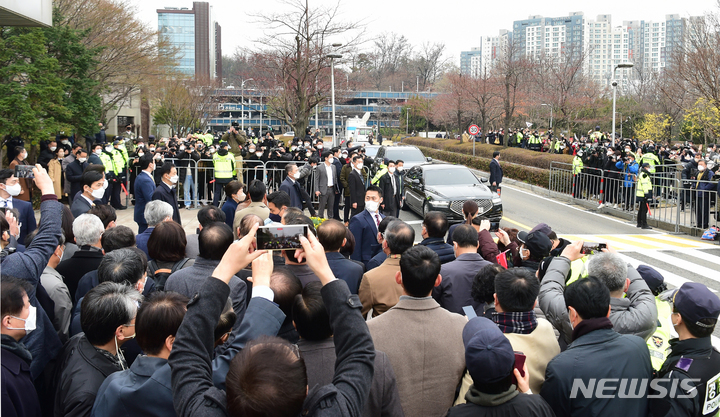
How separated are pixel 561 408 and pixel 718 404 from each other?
946 mm

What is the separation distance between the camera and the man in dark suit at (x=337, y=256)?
16.3 ft

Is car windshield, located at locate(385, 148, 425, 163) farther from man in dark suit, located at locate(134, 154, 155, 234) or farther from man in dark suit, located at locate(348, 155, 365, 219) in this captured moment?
man in dark suit, located at locate(134, 154, 155, 234)

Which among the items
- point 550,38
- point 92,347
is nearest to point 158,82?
point 92,347

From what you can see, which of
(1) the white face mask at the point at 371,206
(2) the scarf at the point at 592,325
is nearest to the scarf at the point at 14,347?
(2) the scarf at the point at 592,325

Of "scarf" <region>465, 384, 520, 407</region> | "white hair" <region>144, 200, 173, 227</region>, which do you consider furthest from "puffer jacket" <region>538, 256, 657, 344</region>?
"white hair" <region>144, 200, 173, 227</region>

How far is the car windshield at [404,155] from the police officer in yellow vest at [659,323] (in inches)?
690

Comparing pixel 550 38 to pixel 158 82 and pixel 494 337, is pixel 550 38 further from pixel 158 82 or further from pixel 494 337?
pixel 494 337

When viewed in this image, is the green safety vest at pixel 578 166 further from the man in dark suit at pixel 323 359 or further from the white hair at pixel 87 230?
the man in dark suit at pixel 323 359

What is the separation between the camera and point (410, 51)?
3819 inches

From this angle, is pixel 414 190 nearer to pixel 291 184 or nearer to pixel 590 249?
pixel 291 184

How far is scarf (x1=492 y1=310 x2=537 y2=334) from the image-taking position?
359 centimetres

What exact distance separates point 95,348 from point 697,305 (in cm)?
345

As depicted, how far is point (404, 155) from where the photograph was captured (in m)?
22.2

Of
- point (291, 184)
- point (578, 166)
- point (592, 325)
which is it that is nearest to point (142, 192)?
point (291, 184)
